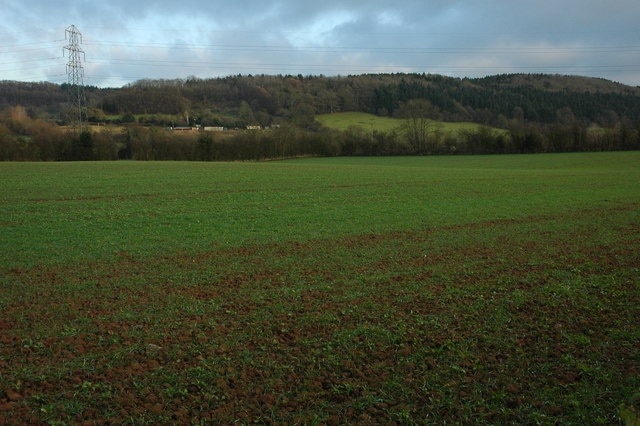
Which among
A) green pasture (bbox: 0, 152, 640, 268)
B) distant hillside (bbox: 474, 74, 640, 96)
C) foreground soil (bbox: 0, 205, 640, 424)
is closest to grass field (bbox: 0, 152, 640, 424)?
foreground soil (bbox: 0, 205, 640, 424)

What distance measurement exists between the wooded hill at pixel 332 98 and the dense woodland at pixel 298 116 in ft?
0.89

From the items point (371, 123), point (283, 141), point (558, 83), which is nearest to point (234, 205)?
point (283, 141)

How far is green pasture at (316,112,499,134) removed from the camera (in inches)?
3999

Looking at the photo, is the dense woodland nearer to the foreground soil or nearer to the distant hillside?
the distant hillside

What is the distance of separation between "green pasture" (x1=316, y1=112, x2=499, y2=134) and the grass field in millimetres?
81181

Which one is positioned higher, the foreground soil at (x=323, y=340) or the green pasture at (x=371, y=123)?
the green pasture at (x=371, y=123)

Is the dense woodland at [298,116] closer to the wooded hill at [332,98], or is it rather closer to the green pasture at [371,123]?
the wooded hill at [332,98]

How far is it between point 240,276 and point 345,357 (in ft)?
19.2

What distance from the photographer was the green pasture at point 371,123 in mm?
101569

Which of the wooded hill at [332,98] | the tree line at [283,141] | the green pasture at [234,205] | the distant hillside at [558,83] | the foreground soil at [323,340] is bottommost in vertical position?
the foreground soil at [323,340]

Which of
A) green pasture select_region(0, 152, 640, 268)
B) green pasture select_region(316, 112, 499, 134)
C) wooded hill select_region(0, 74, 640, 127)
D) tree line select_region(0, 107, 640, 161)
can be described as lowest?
green pasture select_region(0, 152, 640, 268)

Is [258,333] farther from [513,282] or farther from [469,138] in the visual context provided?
[469,138]

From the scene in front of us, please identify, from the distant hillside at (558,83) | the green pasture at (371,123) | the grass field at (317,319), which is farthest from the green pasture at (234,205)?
the distant hillside at (558,83)

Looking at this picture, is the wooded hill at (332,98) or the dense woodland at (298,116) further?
the wooded hill at (332,98)
